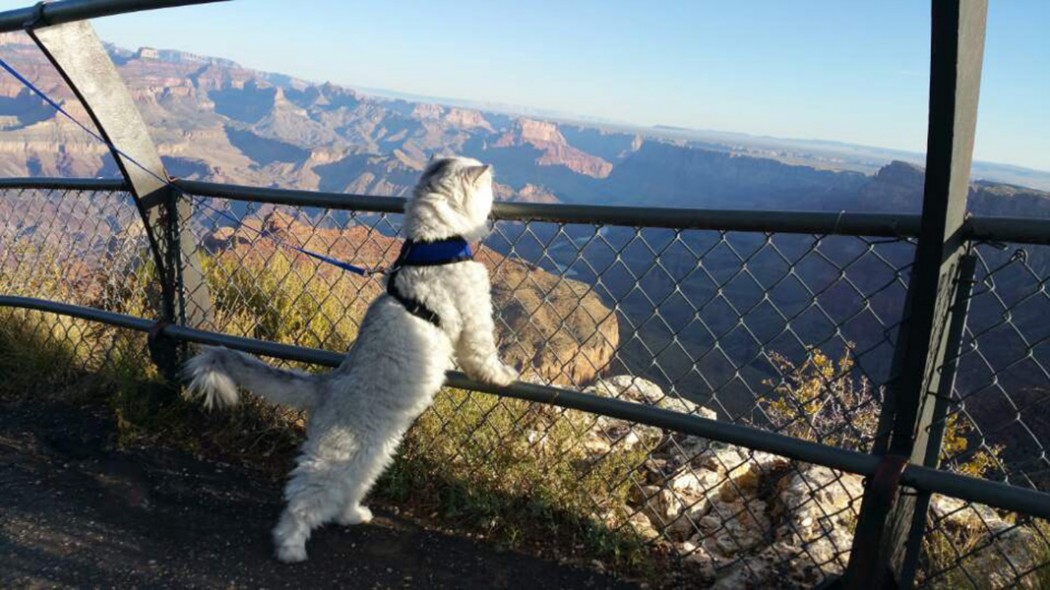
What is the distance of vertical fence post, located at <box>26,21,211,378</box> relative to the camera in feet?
10.4

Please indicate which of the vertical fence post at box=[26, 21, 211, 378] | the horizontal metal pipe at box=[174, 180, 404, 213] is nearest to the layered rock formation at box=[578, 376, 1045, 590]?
the horizontal metal pipe at box=[174, 180, 404, 213]

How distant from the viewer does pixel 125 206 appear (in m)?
4.58

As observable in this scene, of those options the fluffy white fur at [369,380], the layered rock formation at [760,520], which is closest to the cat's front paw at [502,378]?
the fluffy white fur at [369,380]

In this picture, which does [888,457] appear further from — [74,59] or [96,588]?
[74,59]

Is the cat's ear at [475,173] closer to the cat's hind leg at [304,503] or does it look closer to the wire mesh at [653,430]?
the wire mesh at [653,430]

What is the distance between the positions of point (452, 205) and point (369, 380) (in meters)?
0.92

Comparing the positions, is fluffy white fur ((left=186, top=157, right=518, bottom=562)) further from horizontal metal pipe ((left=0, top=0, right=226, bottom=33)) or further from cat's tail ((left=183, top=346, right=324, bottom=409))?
horizontal metal pipe ((left=0, top=0, right=226, bottom=33))

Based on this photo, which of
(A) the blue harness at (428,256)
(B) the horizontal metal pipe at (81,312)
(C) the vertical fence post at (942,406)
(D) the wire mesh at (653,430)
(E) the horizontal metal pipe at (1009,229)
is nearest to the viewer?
(E) the horizontal metal pipe at (1009,229)

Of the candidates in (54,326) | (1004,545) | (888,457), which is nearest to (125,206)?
(54,326)

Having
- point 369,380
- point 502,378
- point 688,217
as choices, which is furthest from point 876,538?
point 369,380

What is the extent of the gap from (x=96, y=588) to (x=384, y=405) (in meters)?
1.34

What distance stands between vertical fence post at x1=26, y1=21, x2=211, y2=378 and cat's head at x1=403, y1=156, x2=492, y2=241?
1521 mm

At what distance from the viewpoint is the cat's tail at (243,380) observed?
9.52ft

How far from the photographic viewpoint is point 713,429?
2572 mm
